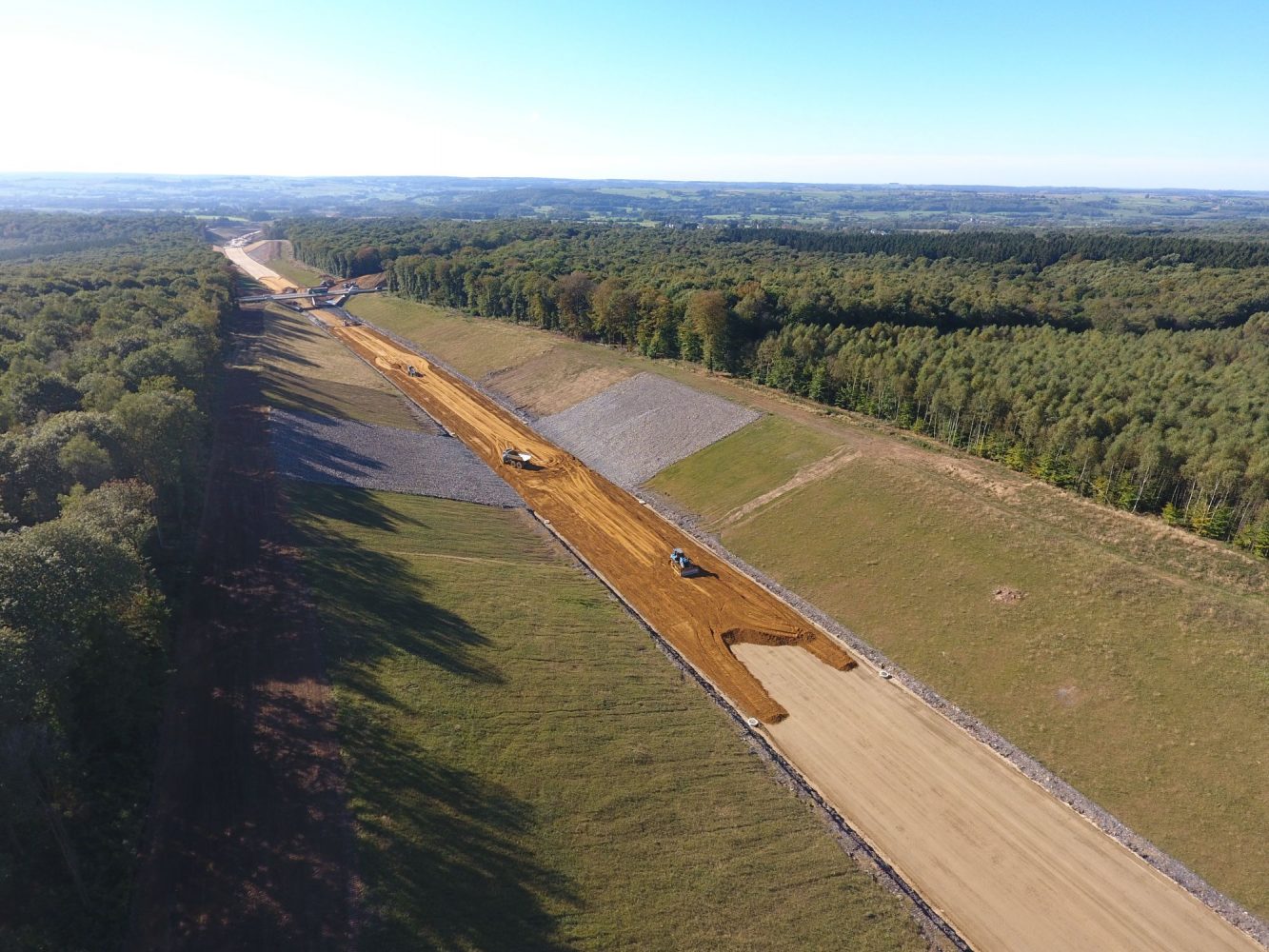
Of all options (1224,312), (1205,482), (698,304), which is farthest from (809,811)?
(1224,312)

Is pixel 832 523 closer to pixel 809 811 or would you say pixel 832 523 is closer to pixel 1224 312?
pixel 809 811

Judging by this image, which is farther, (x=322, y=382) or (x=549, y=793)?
(x=322, y=382)

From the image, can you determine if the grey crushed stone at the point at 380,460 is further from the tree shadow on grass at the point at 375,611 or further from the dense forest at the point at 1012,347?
the dense forest at the point at 1012,347

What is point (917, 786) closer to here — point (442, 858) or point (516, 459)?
point (442, 858)

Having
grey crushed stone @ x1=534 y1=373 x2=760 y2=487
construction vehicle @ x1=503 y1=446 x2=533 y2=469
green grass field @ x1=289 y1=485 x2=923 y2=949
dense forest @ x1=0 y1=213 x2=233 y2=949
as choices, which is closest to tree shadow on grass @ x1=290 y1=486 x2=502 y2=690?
green grass field @ x1=289 y1=485 x2=923 y2=949

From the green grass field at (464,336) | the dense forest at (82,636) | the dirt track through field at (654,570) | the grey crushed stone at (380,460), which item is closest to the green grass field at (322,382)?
the grey crushed stone at (380,460)

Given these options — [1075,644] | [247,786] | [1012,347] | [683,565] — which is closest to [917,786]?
[1075,644]
